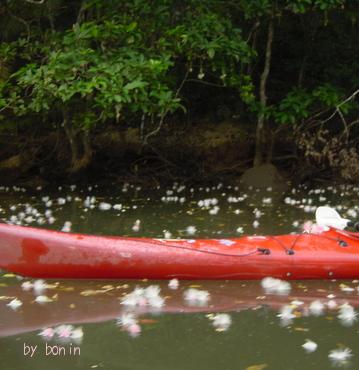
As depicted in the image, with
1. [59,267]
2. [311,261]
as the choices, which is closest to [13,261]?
[59,267]

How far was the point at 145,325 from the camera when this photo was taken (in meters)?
4.40

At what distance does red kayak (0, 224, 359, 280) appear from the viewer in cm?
516

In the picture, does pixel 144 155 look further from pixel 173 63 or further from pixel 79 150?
pixel 173 63

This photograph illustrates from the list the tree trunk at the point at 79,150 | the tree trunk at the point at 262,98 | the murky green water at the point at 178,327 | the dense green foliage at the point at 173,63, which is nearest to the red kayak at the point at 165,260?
the murky green water at the point at 178,327

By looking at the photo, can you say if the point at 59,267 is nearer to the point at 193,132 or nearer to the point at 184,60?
the point at 184,60

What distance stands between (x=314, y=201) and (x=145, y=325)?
5689 millimetres

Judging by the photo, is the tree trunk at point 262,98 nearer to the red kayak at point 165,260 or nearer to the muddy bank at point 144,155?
the muddy bank at point 144,155

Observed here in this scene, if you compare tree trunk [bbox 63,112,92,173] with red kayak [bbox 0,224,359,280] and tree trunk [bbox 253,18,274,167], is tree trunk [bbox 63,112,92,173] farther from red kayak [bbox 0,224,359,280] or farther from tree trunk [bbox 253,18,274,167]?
red kayak [bbox 0,224,359,280]

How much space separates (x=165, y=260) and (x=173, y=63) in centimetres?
403

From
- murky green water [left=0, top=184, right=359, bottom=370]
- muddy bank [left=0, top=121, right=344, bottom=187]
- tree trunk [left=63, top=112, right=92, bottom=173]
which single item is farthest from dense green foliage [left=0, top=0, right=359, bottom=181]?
murky green water [left=0, top=184, right=359, bottom=370]

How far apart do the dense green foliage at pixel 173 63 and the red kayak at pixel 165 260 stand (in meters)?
2.85

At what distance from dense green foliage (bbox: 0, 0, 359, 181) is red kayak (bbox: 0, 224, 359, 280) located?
285 cm

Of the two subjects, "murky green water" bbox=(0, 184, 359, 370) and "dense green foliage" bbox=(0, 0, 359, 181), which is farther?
"dense green foliage" bbox=(0, 0, 359, 181)

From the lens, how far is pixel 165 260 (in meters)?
5.20
